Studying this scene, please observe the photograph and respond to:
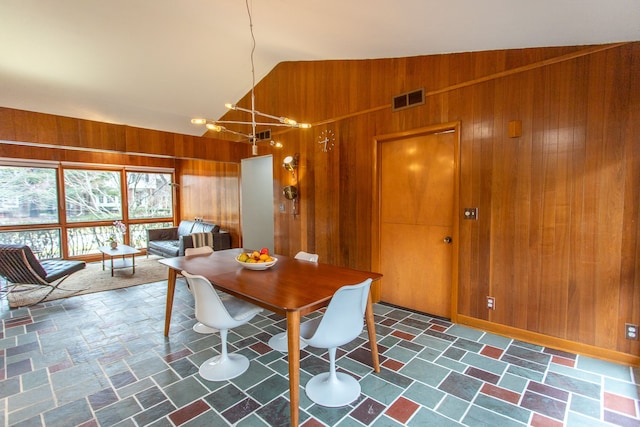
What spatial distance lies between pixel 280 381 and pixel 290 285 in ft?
2.42

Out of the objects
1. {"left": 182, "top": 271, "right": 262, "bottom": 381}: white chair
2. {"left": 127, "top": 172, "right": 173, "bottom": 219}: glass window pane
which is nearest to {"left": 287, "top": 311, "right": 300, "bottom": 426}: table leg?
{"left": 182, "top": 271, "right": 262, "bottom": 381}: white chair

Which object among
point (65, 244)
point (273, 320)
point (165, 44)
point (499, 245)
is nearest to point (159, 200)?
point (65, 244)

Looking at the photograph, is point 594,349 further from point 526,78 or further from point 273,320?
point 273,320

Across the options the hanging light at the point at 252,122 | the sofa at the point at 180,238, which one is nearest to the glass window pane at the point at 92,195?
the sofa at the point at 180,238

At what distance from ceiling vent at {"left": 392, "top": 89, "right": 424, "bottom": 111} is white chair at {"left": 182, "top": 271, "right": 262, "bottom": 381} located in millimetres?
2663

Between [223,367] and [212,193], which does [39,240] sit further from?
[223,367]

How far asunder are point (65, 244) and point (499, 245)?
8.00 m

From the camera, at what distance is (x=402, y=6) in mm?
2320

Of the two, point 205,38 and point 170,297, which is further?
point 205,38

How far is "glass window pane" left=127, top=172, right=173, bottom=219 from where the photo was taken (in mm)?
7270

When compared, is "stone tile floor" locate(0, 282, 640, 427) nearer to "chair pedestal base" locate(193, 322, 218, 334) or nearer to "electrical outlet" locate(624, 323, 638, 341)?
"chair pedestal base" locate(193, 322, 218, 334)

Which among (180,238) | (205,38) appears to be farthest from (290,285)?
(180,238)

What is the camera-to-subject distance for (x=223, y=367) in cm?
231

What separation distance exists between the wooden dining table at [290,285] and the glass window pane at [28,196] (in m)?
5.25
